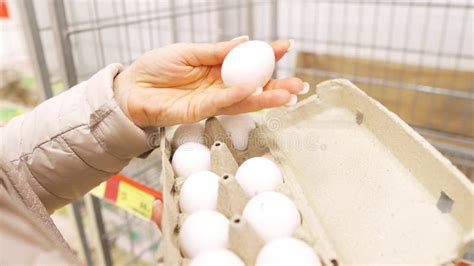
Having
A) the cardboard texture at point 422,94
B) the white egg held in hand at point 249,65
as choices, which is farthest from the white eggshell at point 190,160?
the cardboard texture at point 422,94

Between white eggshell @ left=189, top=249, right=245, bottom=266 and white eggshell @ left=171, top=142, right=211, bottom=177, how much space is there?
162mm

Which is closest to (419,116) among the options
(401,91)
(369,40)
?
(401,91)

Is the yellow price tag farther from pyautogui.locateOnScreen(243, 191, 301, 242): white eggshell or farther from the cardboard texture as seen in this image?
the cardboard texture

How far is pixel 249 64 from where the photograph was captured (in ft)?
1.89

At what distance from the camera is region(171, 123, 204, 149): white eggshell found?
56 cm

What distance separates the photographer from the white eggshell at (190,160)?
1.67 ft

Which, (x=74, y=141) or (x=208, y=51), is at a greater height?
(x=208, y=51)

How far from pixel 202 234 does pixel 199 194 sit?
2.6 inches

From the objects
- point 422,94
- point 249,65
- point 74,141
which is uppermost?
point 249,65

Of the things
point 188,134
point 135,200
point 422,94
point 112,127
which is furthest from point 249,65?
point 422,94

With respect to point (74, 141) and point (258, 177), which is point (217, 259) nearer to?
point (258, 177)

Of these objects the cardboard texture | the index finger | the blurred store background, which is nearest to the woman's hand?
the index finger

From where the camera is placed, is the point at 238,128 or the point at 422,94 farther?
the point at 422,94

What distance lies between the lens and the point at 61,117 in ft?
2.22
